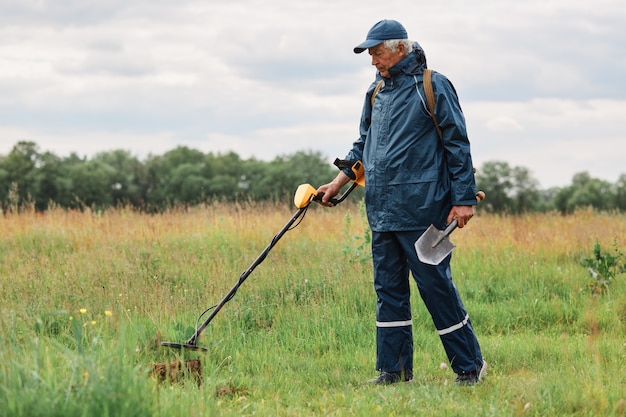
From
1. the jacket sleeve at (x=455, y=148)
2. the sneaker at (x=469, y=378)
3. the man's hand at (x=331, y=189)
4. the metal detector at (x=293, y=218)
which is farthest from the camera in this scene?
the man's hand at (x=331, y=189)

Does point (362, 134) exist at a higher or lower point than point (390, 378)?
higher

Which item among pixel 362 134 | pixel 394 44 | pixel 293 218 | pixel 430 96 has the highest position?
pixel 394 44

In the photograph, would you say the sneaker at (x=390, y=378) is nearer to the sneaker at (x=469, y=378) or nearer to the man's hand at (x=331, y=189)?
the sneaker at (x=469, y=378)

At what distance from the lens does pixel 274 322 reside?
6457 mm

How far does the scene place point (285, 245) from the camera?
939 cm

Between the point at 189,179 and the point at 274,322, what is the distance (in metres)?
46.3

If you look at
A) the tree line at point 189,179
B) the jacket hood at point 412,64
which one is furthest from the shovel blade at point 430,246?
the tree line at point 189,179

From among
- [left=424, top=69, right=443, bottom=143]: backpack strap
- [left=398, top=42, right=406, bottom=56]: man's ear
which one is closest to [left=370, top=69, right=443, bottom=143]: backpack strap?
[left=424, top=69, right=443, bottom=143]: backpack strap

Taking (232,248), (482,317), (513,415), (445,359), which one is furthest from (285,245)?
(513,415)

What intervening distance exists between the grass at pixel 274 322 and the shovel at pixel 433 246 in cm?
79

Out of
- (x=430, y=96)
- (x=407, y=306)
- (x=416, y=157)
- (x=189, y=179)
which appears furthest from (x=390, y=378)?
(x=189, y=179)

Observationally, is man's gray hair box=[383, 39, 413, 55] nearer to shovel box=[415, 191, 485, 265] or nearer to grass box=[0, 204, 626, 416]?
shovel box=[415, 191, 485, 265]

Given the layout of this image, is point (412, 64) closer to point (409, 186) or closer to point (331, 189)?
point (409, 186)

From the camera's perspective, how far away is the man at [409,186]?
4598 mm
